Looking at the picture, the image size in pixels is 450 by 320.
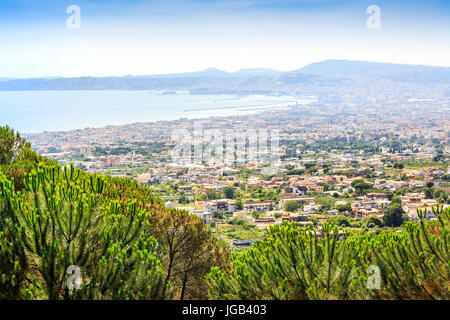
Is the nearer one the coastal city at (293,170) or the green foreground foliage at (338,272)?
the green foreground foliage at (338,272)

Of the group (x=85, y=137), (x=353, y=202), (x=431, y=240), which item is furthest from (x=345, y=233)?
(x=85, y=137)

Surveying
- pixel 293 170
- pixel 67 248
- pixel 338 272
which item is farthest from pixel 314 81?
pixel 67 248

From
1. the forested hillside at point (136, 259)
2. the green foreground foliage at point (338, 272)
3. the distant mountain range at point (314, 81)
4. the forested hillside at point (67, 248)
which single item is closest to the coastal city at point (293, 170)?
the green foreground foliage at point (338, 272)

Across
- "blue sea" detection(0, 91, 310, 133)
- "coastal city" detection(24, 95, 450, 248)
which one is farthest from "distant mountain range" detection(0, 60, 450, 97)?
"coastal city" detection(24, 95, 450, 248)

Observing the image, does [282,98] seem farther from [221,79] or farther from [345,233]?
[345,233]

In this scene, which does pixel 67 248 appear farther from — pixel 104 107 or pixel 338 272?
pixel 104 107

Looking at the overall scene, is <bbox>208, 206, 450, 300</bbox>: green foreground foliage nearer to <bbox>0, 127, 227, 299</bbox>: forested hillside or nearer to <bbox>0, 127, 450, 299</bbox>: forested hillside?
<bbox>0, 127, 450, 299</bbox>: forested hillside

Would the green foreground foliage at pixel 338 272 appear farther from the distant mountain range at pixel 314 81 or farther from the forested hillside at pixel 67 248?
the distant mountain range at pixel 314 81
